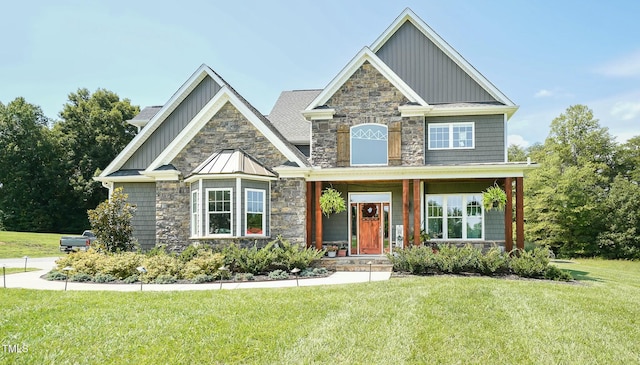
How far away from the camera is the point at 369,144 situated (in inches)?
689

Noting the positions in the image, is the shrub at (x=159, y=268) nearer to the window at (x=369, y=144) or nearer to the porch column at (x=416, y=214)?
the window at (x=369, y=144)

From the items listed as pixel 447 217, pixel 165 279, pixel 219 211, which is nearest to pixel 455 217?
pixel 447 217

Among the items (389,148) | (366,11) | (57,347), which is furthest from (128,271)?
(366,11)

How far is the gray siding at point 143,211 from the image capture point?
18.1 m

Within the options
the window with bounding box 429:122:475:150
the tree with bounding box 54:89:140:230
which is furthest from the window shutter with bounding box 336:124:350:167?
the tree with bounding box 54:89:140:230

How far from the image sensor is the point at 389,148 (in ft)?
56.4

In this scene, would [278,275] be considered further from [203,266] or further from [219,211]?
[219,211]

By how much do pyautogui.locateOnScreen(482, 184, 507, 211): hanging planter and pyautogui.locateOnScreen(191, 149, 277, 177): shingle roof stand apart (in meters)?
7.06

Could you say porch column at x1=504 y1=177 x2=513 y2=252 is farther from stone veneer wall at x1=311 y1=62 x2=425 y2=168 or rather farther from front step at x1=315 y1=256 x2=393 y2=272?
front step at x1=315 y1=256 x2=393 y2=272

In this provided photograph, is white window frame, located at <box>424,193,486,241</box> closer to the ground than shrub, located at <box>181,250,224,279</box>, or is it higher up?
higher up

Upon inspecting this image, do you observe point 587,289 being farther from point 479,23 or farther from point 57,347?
point 57,347

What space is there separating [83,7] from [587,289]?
48.9 feet

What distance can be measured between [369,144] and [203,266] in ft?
24.0

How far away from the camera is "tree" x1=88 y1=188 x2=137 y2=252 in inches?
637
